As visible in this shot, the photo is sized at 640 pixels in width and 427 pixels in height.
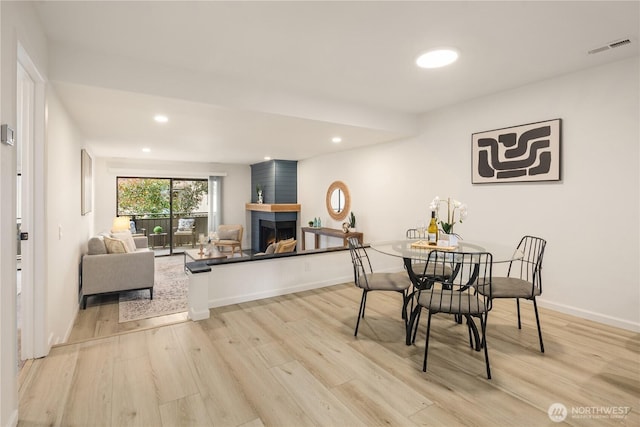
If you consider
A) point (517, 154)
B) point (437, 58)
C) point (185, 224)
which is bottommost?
point (185, 224)

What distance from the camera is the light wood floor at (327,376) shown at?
1.82 m

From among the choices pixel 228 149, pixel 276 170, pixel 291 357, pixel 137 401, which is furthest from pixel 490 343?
pixel 276 170

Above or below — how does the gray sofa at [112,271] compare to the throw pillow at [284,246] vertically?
below

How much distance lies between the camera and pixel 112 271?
4.21 m

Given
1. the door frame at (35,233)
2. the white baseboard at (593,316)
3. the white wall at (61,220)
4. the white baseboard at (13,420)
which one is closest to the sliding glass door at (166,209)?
the white wall at (61,220)

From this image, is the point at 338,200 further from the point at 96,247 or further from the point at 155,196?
the point at 155,196

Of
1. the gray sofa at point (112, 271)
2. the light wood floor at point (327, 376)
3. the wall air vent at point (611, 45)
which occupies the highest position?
the wall air vent at point (611, 45)

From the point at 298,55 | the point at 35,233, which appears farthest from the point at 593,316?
the point at 35,233

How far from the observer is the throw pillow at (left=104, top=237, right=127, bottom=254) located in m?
4.38

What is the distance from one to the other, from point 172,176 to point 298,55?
6.38 m

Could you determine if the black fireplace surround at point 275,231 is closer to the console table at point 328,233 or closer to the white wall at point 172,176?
the console table at point 328,233

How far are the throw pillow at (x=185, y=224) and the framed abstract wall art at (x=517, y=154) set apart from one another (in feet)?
22.6

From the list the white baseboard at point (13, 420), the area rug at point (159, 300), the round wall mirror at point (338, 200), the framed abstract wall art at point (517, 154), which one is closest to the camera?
the white baseboard at point (13, 420)

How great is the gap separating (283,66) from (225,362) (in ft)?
8.18
